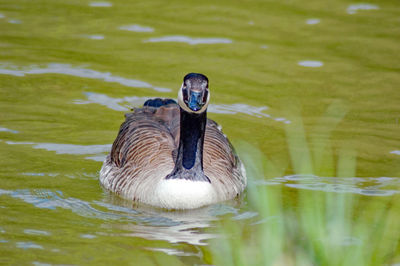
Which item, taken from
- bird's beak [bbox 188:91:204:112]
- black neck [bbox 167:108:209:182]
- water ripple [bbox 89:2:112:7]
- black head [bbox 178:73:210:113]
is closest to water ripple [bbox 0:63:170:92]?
water ripple [bbox 89:2:112:7]

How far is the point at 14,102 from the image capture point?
1209 centimetres

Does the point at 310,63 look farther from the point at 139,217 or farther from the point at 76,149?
the point at 139,217

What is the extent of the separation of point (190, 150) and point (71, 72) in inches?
215

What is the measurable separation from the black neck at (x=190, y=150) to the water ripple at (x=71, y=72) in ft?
14.3

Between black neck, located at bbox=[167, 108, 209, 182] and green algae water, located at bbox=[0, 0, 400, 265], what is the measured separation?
0.47 meters

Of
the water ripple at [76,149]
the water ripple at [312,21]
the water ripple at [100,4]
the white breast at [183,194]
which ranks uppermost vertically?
the water ripple at [100,4]

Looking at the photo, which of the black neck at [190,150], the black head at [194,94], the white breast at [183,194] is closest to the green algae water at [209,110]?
the white breast at [183,194]

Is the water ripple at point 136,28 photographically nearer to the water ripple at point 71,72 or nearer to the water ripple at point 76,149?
the water ripple at point 71,72

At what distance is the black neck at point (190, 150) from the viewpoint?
8789 mm

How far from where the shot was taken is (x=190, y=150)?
29.0 ft

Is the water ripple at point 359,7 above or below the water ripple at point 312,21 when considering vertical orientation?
above

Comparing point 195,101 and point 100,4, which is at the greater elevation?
point 100,4

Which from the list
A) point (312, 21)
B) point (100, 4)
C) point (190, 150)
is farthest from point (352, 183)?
point (100, 4)

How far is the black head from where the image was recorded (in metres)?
8.25
